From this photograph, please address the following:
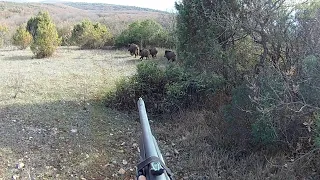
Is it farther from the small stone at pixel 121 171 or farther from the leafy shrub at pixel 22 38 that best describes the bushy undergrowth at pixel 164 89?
the leafy shrub at pixel 22 38

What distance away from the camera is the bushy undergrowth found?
5.64 metres

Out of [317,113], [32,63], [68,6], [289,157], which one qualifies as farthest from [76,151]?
[68,6]

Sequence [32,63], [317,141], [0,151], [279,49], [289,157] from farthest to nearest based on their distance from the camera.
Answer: [32,63] < [279,49] < [0,151] < [289,157] < [317,141]

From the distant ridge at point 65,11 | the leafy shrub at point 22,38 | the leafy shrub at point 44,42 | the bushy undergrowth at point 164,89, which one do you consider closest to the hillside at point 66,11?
the distant ridge at point 65,11

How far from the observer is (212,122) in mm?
4793

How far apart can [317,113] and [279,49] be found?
147 cm

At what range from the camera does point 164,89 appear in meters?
6.12

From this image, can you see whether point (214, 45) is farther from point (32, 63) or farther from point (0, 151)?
point (32, 63)

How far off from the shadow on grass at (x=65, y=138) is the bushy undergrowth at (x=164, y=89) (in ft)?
1.20

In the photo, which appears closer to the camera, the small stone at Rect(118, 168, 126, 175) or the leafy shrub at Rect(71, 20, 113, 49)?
the small stone at Rect(118, 168, 126, 175)

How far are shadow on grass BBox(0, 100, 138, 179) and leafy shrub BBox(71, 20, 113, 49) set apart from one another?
33.4ft

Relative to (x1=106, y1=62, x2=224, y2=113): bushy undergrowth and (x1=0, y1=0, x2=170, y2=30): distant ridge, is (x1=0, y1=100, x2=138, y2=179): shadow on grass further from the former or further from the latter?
(x1=0, y1=0, x2=170, y2=30): distant ridge

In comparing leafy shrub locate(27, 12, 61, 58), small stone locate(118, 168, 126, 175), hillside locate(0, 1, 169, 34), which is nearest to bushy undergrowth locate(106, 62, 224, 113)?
small stone locate(118, 168, 126, 175)

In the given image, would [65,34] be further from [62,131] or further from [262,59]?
[262,59]
